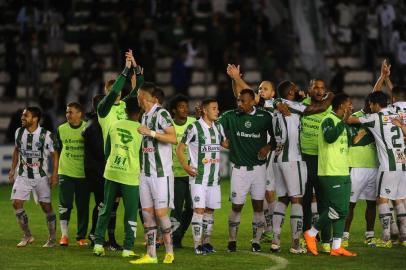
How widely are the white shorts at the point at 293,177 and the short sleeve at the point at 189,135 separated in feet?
4.31

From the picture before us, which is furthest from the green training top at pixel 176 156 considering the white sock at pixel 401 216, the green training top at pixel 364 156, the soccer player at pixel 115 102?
the white sock at pixel 401 216

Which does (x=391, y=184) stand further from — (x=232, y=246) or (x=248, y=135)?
(x=232, y=246)

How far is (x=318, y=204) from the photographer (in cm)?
1766

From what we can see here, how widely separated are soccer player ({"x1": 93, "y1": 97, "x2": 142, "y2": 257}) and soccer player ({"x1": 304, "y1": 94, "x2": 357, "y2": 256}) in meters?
2.37

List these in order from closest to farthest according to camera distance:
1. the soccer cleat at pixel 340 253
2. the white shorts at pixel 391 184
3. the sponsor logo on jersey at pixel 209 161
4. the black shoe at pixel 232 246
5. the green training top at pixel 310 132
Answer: the sponsor logo on jersey at pixel 209 161, the soccer cleat at pixel 340 253, the black shoe at pixel 232 246, the green training top at pixel 310 132, the white shorts at pixel 391 184

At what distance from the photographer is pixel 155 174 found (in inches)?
631

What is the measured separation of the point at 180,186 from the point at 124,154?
1622 mm

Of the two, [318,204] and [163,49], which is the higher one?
[163,49]

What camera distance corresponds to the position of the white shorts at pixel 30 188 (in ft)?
59.1

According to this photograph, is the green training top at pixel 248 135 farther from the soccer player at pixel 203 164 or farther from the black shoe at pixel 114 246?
the black shoe at pixel 114 246

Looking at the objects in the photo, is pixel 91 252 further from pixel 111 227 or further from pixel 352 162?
pixel 352 162

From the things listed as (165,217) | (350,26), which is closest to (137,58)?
(350,26)

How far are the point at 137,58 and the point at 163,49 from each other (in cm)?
301

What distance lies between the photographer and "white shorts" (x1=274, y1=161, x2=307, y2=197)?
17.2 metres
